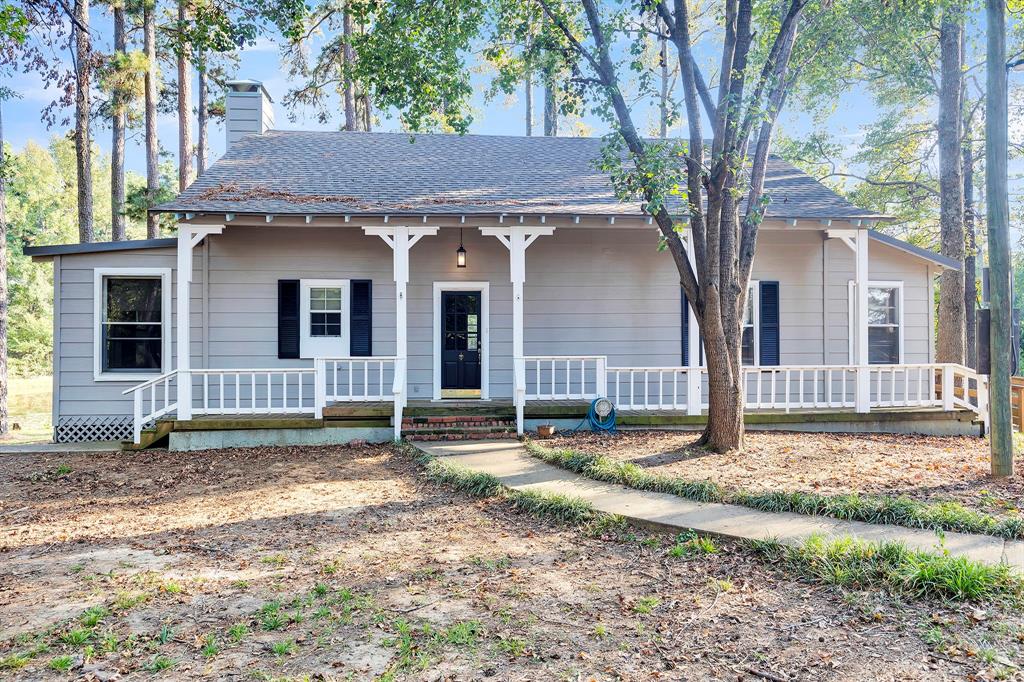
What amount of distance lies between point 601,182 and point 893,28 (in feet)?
20.9

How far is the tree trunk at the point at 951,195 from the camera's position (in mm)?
13344

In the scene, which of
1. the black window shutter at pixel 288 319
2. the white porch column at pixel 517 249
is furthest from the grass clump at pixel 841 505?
the black window shutter at pixel 288 319

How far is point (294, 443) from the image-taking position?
30.4 feet

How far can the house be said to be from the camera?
9555 millimetres

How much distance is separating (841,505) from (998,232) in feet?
11.4

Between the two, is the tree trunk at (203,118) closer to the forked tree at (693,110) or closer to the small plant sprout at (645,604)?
the forked tree at (693,110)

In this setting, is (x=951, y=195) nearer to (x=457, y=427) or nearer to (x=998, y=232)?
(x=998, y=232)

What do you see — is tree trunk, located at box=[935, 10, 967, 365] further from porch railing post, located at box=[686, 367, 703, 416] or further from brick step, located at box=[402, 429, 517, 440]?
brick step, located at box=[402, 429, 517, 440]

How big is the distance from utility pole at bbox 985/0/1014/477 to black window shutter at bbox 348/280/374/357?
8.42m

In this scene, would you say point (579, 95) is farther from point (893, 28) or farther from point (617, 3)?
point (893, 28)

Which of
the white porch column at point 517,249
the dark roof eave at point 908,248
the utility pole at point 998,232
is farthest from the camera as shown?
the dark roof eave at point 908,248

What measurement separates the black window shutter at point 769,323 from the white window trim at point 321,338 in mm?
7160

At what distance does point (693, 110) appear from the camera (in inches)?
296

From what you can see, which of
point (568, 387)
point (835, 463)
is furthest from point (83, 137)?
point (835, 463)
